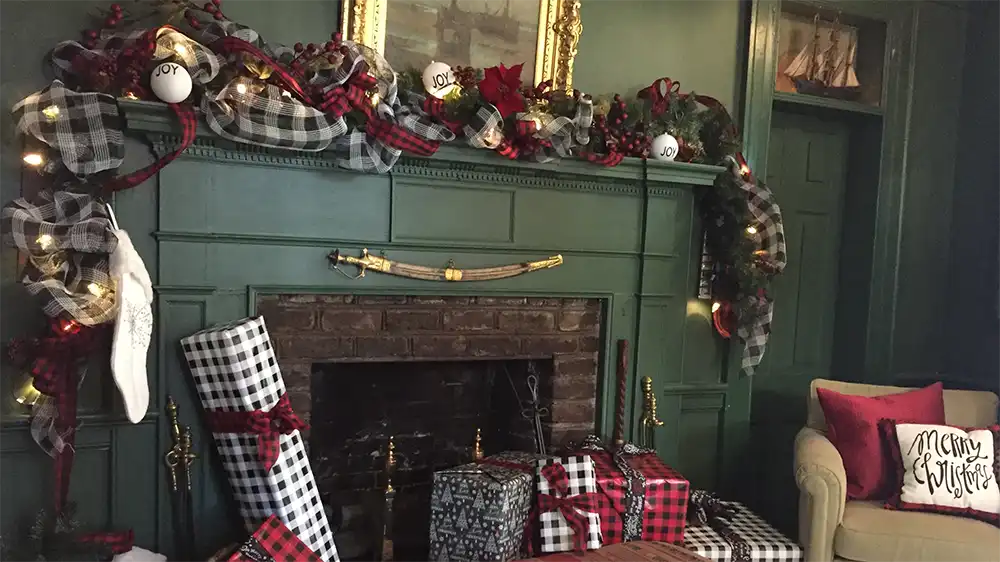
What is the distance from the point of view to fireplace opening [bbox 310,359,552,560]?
285 cm

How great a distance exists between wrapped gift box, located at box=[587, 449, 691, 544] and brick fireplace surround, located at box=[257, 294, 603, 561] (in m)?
0.41

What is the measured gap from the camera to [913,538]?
2.47m

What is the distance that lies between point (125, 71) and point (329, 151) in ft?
2.02

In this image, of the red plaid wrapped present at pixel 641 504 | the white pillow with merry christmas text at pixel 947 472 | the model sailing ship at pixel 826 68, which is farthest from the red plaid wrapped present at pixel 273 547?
the model sailing ship at pixel 826 68

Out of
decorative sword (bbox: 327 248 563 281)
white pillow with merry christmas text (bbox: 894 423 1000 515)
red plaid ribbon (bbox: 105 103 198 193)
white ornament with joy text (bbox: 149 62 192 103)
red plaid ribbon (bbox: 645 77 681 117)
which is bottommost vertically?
white pillow with merry christmas text (bbox: 894 423 1000 515)

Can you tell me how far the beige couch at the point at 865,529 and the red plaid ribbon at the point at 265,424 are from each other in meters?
1.79

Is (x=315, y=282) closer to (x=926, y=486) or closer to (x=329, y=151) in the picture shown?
(x=329, y=151)

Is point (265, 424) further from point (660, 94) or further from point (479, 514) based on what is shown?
point (660, 94)

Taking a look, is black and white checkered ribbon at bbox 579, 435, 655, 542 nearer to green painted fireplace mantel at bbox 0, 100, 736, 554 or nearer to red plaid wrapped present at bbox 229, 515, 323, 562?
green painted fireplace mantel at bbox 0, 100, 736, 554

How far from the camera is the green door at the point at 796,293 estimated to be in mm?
3545

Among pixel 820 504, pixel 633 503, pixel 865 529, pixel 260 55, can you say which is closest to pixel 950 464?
pixel 865 529

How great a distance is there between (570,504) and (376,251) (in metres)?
1.09

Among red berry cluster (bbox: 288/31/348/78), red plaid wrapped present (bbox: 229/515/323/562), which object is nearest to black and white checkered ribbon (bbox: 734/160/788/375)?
red berry cluster (bbox: 288/31/348/78)

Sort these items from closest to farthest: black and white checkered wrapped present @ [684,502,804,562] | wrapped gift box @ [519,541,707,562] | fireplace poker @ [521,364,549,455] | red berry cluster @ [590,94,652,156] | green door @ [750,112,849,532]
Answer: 1. wrapped gift box @ [519,541,707,562]
2. black and white checkered wrapped present @ [684,502,804,562]
3. red berry cluster @ [590,94,652,156]
4. fireplace poker @ [521,364,549,455]
5. green door @ [750,112,849,532]
